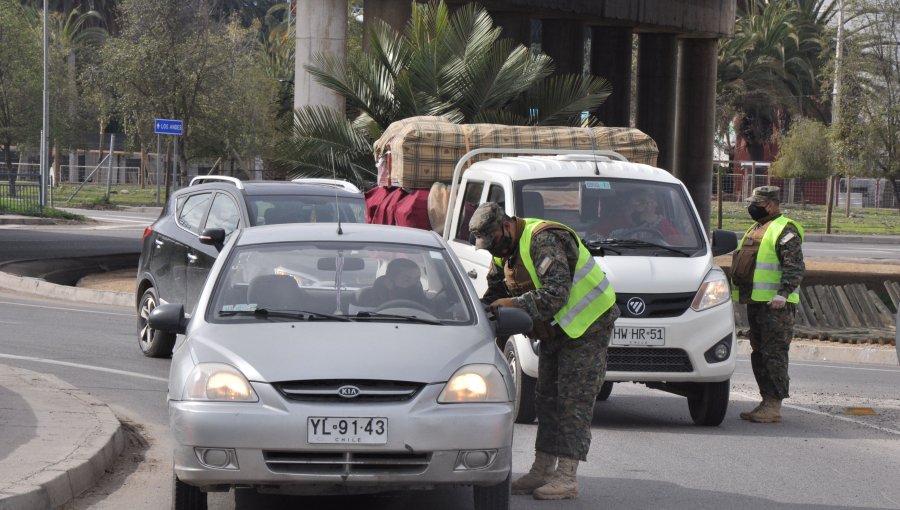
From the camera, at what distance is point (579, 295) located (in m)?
7.47

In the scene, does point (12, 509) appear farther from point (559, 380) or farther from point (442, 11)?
point (442, 11)

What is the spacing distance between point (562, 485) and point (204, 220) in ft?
20.8

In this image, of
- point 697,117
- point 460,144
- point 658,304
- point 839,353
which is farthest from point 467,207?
point 697,117

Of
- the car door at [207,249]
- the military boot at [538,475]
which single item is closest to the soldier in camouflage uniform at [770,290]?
the military boot at [538,475]

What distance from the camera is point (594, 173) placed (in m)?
10.9

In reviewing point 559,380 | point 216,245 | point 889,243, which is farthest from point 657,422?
point 889,243

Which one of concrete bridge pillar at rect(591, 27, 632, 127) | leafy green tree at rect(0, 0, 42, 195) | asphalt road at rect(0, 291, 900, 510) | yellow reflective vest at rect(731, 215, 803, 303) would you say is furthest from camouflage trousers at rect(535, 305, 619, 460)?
leafy green tree at rect(0, 0, 42, 195)

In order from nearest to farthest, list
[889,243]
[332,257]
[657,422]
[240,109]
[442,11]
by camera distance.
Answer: [332,257] < [657,422] < [442,11] < [889,243] < [240,109]

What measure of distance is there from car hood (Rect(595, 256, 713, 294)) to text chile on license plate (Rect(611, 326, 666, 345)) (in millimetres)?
273

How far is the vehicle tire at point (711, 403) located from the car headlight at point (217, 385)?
504 centimetres

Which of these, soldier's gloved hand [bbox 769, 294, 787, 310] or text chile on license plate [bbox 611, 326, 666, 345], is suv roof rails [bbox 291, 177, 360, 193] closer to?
text chile on license plate [bbox 611, 326, 666, 345]

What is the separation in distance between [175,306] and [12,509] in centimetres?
136

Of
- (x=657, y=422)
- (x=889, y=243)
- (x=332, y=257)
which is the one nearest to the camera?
(x=332, y=257)

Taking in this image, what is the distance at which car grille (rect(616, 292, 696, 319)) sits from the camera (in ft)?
32.5
